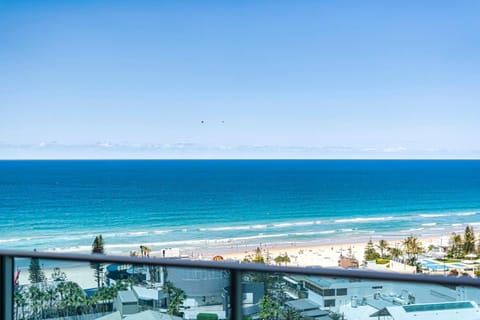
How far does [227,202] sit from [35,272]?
83.8ft

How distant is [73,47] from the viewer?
2694cm

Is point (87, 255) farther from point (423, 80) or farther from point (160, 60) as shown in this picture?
point (423, 80)

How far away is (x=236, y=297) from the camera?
5.62 ft

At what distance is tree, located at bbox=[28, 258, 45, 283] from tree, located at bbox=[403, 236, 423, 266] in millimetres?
18839

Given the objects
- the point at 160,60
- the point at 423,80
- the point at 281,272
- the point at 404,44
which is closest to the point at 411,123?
the point at 423,80

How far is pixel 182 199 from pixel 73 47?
403 inches

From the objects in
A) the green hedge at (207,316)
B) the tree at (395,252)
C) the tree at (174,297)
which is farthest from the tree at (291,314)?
the tree at (395,252)

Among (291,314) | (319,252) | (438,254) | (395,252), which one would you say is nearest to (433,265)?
(438,254)

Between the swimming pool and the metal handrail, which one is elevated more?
the metal handrail

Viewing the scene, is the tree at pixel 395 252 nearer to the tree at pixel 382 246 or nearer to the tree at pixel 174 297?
the tree at pixel 382 246

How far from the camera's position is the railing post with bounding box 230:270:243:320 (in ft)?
5.58

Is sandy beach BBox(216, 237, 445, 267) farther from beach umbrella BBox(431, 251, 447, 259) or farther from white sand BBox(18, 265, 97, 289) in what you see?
white sand BBox(18, 265, 97, 289)

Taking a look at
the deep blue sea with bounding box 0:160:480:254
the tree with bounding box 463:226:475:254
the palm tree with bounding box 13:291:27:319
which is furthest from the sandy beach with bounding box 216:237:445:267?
the palm tree with bounding box 13:291:27:319

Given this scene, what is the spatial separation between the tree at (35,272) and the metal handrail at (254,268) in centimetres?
3
